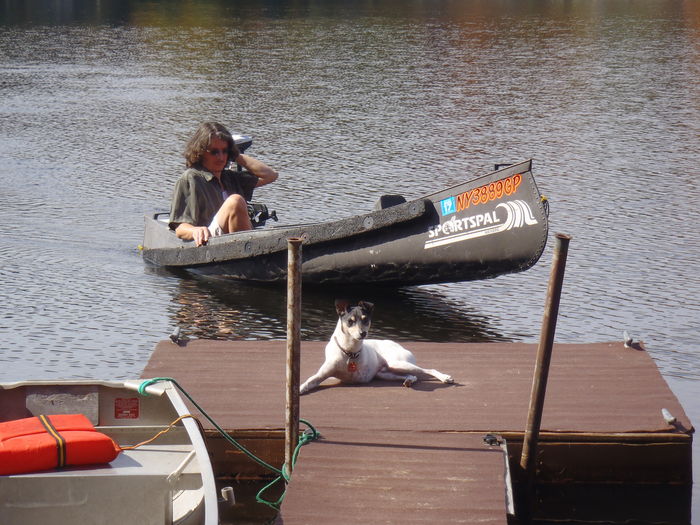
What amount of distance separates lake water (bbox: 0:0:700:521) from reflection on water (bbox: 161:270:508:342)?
0.10ft

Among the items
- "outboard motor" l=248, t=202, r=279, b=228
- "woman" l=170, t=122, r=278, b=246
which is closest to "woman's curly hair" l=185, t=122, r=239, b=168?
"woman" l=170, t=122, r=278, b=246

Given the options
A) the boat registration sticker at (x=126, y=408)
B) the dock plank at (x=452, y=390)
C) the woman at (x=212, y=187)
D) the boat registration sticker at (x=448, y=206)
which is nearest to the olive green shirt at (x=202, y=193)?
the woman at (x=212, y=187)

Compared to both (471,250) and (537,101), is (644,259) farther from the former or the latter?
(537,101)

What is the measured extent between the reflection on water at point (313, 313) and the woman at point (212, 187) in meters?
0.66

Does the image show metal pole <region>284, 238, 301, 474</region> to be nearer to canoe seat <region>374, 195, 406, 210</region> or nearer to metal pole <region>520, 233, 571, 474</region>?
metal pole <region>520, 233, 571, 474</region>

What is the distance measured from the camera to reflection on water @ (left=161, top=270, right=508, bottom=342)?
10.6 m

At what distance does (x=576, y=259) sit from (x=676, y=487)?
610 centimetres

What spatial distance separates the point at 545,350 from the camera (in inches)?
250

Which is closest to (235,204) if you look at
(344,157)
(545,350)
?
(545,350)

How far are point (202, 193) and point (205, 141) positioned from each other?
55cm

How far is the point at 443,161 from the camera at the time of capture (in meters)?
18.2

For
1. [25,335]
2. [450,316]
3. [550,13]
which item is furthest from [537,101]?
[550,13]

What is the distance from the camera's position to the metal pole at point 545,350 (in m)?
6.22

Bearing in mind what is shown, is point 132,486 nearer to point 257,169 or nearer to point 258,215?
point 257,169
